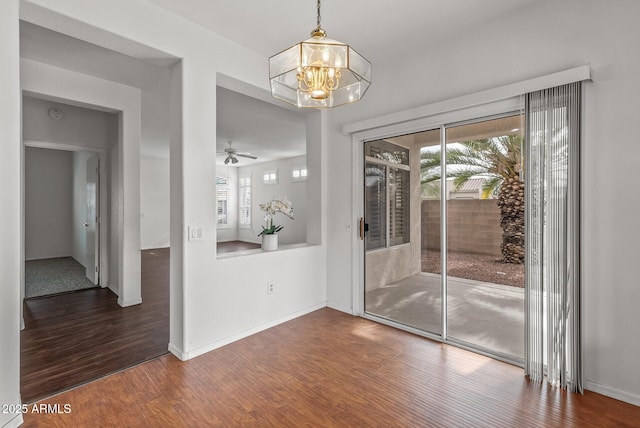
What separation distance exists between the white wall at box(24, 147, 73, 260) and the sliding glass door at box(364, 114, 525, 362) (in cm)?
750

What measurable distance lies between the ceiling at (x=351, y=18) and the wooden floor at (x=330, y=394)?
2.82 metres

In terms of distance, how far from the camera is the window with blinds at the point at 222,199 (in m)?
10.4

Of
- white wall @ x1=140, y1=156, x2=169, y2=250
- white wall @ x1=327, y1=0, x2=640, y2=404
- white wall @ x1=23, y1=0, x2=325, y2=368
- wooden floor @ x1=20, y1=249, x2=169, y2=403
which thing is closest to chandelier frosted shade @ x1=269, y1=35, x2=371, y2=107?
white wall @ x1=23, y1=0, x2=325, y2=368

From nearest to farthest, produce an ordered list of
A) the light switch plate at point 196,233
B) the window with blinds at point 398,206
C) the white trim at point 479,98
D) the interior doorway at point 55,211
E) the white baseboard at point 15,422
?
the white baseboard at point 15,422, the white trim at point 479,98, the light switch plate at point 196,233, the window with blinds at point 398,206, the interior doorway at point 55,211

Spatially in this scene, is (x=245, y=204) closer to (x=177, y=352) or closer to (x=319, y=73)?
(x=177, y=352)

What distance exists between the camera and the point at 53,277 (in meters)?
5.36

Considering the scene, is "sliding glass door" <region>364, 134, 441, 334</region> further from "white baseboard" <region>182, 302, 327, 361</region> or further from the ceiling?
the ceiling

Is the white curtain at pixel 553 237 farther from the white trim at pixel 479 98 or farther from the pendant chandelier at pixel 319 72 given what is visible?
the pendant chandelier at pixel 319 72

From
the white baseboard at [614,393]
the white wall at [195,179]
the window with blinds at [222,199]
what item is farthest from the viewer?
the window with blinds at [222,199]

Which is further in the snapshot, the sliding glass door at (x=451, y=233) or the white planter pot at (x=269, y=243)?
the white planter pot at (x=269, y=243)

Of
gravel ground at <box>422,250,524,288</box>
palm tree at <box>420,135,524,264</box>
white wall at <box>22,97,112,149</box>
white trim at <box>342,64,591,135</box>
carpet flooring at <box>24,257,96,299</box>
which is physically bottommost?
carpet flooring at <box>24,257,96,299</box>

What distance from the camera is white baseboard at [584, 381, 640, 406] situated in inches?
79.3

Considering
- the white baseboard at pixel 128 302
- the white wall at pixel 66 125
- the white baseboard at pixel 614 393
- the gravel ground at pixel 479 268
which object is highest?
the white wall at pixel 66 125

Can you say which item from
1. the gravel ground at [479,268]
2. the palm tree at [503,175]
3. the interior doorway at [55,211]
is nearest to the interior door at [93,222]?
the interior doorway at [55,211]
